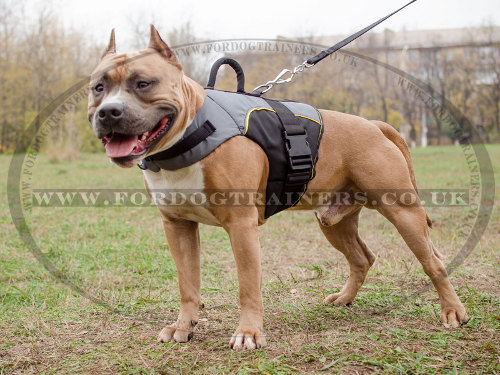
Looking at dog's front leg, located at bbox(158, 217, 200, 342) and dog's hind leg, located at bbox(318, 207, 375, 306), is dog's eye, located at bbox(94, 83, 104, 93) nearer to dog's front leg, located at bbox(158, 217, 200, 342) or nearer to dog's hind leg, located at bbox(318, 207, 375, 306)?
dog's front leg, located at bbox(158, 217, 200, 342)

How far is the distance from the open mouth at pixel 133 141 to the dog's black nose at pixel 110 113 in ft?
0.44

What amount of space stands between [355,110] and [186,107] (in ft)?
93.5

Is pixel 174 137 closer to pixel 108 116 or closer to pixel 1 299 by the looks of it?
pixel 108 116

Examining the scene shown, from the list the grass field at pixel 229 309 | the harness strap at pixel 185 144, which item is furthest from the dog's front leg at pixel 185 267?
the harness strap at pixel 185 144

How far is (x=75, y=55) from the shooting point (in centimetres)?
2600

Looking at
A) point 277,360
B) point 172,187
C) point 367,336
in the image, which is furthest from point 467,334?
point 172,187

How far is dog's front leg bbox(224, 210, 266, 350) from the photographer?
296 cm

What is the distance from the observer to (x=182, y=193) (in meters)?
2.94

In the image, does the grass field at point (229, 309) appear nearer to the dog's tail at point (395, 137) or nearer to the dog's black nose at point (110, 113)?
the dog's tail at point (395, 137)

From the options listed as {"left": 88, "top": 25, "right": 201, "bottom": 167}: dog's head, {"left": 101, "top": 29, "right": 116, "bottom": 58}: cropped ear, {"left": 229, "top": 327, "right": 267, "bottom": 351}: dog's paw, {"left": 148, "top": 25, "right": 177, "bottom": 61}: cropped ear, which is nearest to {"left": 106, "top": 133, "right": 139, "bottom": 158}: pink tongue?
{"left": 88, "top": 25, "right": 201, "bottom": 167}: dog's head

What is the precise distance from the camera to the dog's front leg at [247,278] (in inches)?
117

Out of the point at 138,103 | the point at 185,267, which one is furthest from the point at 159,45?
the point at 185,267

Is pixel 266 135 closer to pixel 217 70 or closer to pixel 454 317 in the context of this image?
pixel 217 70


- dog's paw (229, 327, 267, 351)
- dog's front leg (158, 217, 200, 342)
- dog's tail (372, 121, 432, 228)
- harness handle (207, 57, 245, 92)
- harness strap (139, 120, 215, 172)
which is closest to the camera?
harness strap (139, 120, 215, 172)
